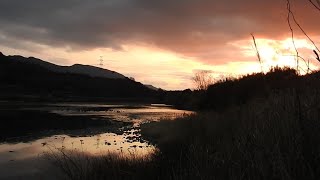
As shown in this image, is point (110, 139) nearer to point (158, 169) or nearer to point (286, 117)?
point (158, 169)

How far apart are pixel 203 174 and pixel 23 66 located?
168m

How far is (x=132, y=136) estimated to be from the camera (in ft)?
97.1

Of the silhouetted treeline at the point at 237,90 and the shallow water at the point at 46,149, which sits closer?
the shallow water at the point at 46,149

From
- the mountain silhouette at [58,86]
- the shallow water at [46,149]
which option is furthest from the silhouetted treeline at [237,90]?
the mountain silhouette at [58,86]

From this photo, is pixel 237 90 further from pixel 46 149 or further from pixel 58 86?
pixel 58 86

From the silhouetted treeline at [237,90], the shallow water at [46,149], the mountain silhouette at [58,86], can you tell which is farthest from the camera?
the mountain silhouette at [58,86]

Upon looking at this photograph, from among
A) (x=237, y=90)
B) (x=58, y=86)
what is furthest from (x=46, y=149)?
(x=58, y=86)

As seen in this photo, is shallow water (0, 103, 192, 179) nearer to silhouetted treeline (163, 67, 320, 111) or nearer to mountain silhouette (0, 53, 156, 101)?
silhouetted treeline (163, 67, 320, 111)

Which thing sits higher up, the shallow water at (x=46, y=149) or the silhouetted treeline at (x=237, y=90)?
the silhouetted treeline at (x=237, y=90)

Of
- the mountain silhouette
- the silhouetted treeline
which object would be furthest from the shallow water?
the mountain silhouette

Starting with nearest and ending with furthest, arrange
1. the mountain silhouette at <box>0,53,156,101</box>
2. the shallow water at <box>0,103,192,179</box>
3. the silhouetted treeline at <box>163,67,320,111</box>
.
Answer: the shallow water at <box>0,103,192,179</box>, the silhouetted treeline at <box>163,67,320,111</box>, the mountain silhouette at <box>0,53,156,101</box>

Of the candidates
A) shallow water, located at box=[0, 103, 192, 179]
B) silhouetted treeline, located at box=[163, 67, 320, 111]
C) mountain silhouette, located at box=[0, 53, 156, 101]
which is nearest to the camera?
shallow water, located at box=[0, 103, 192, 179]

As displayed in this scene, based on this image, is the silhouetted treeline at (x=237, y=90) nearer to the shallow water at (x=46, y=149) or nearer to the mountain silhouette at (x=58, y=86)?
the shallow water at (x=46, y=149)

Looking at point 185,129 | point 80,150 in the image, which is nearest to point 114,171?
point 185,129
